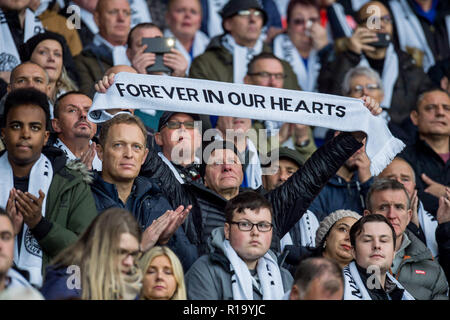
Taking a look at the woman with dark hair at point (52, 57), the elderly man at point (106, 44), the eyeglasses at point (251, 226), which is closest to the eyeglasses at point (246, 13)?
the elderly man at point (106, 44)

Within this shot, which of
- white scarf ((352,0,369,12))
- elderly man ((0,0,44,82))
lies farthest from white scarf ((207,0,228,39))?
elderly man ((0,0,44,82))

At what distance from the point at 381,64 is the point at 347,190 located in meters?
2.90

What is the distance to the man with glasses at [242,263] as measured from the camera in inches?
281

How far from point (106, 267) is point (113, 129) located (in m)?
1.69

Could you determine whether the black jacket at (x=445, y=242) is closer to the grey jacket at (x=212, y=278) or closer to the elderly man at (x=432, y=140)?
the elderly man at (x=432, y=140)

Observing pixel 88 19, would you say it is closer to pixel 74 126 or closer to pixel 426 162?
pixel 74 126

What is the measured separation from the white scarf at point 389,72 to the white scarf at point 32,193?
5386mm

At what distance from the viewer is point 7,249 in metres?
6.38

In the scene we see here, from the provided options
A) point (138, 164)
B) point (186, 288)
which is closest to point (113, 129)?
point (138, 164)

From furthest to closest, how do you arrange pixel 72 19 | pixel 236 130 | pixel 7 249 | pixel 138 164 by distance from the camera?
pixel 72 19 < pixel 236 130 < pixel 138 164 < pixel 7 249

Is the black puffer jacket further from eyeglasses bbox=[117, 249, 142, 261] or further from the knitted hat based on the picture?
the knitted hat

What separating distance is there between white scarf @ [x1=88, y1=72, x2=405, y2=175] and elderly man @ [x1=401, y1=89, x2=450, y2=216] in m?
2.09

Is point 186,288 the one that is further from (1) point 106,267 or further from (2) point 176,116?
(2) point 176,116

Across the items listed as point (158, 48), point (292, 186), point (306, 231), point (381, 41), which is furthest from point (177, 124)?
point (381, 41)
